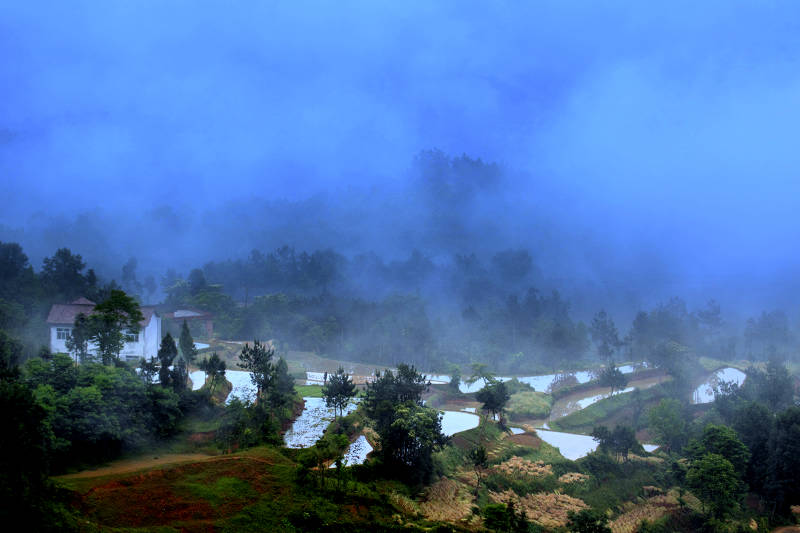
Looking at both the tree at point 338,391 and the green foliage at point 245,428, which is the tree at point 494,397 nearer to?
the tree at point 338,391

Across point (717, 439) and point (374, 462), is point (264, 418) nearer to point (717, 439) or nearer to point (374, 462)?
point (374, 462)

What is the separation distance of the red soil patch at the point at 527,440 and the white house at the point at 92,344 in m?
27.3

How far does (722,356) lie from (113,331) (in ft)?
223

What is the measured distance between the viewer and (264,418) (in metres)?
24.7

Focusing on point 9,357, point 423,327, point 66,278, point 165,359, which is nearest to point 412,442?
point 165,359

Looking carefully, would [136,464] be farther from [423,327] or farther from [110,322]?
[423,327]

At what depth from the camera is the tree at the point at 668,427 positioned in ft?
98.5

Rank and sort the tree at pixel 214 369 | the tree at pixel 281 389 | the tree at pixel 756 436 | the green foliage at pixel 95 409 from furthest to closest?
the tree at pixel 214 369, the tree at pixel 281 389, the tree at pixel 756 436, the green foliage at pixel 95 409

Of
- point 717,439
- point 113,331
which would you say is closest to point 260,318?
point 113,331

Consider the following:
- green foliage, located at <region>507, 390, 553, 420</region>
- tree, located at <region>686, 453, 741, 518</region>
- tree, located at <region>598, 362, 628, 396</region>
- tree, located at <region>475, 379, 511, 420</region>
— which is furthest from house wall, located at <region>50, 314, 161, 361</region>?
tree, located at <region>598, 362, 628, 396</region>

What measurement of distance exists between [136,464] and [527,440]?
2288 centimetres

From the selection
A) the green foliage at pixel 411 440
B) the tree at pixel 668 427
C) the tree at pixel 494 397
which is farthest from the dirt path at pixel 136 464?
the tree at pixel 668 427

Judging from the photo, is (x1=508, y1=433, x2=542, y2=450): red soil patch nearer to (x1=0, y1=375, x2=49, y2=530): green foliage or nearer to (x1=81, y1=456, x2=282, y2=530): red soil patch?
(x1=81, y1=456, x2=282, y2=530): red soil patch

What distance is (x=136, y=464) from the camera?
19.2m
